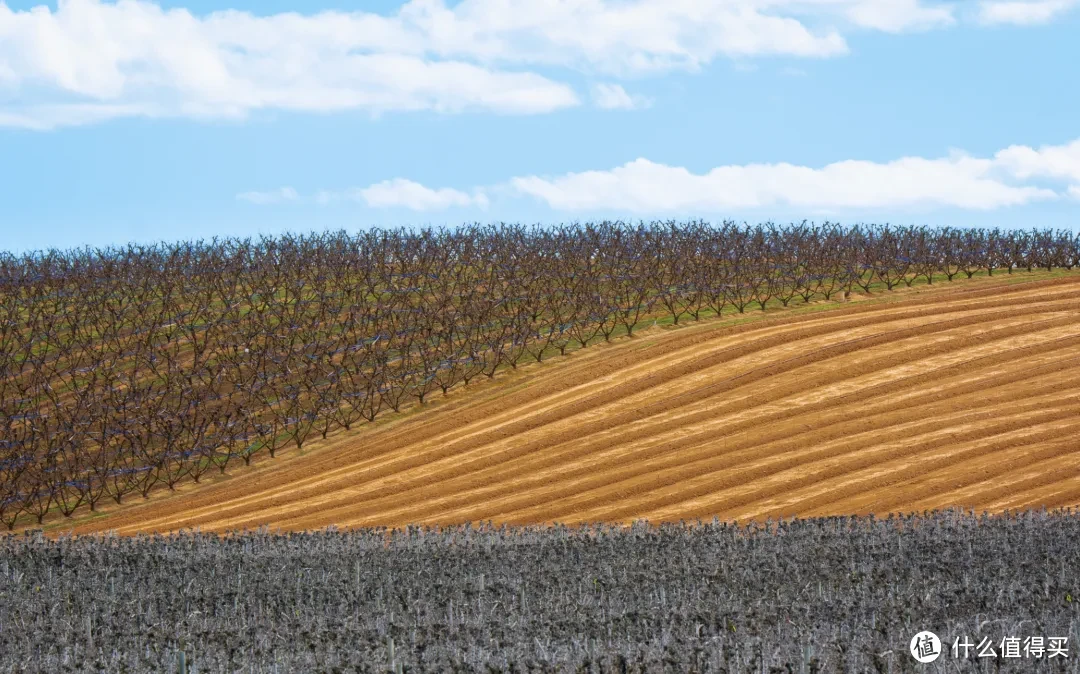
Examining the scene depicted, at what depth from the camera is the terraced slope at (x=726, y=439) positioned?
1483 cm

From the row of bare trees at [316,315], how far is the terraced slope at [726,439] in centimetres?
113

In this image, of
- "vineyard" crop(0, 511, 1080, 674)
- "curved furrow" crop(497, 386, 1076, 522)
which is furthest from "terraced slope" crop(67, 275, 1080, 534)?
"vineyard" crop(0, 511, 1080, 674)

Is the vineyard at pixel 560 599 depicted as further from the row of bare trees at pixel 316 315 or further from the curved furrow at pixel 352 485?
the row of bare trees at pixel 316 315

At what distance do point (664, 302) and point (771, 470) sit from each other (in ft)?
25.8

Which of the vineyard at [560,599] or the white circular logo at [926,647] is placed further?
the vineyard at [560,599]

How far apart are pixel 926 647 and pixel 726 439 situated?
10.1 meters

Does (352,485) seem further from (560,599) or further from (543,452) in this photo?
(560,599)

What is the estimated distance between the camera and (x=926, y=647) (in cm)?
622

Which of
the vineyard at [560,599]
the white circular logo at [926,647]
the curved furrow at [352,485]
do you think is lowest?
the curved furrow at [352,485]

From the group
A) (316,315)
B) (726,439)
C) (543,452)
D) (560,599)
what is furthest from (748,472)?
(316,315)

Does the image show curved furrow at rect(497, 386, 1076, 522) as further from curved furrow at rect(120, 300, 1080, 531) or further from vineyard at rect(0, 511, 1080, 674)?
vineyard at rect(0, 511, 1080, 674)

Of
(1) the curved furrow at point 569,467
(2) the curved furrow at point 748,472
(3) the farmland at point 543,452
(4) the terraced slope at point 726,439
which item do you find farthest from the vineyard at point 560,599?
(1) the curved furrow at point 569,467

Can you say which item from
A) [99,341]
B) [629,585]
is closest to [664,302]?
[99,341]

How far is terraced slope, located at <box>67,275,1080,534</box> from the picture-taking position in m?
14.8
